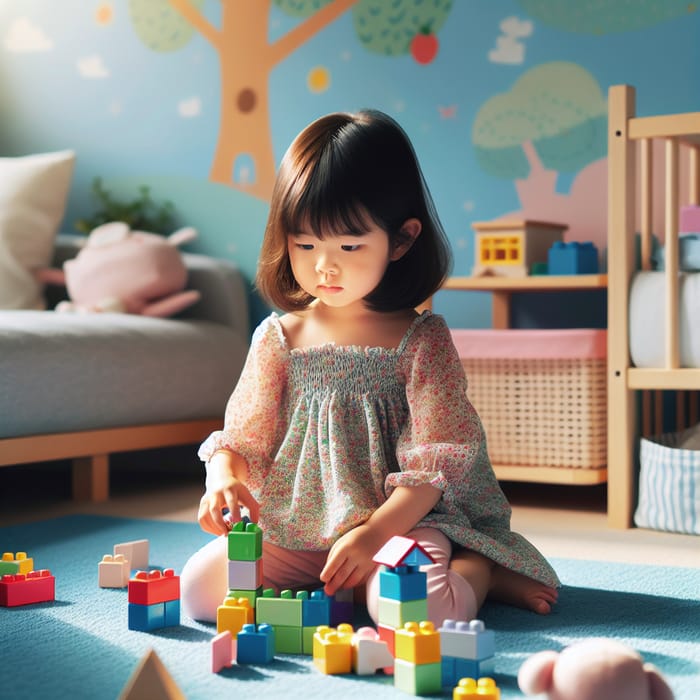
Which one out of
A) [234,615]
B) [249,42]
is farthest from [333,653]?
[249,42]

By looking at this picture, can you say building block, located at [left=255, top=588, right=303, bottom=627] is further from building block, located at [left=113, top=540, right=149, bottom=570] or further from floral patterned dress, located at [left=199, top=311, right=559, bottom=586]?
building block, located at [left=113, top=540, right=149, bottom=570]

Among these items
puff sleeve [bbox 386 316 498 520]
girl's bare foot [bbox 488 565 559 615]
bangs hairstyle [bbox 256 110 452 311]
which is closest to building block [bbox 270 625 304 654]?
puff sleeve [bbox 386 316 498 520]

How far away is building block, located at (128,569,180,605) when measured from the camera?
3.84 feet

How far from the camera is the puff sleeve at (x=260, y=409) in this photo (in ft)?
4.41

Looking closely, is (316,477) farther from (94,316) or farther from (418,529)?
(94,316)

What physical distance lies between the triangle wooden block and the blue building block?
1.41 metres

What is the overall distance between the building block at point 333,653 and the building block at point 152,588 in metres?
0.22

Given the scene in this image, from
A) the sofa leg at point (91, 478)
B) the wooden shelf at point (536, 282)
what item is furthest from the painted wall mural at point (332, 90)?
the sofa leg at point (91, 478)

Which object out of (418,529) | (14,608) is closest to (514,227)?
(418,529)

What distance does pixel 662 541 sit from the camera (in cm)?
175

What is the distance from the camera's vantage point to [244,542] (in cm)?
111

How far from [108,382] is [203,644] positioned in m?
1.11

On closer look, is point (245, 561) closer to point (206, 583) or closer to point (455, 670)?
point (206, 583)

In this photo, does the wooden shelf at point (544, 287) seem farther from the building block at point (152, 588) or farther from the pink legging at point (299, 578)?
the building block at point (152, 588)
